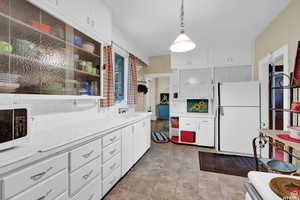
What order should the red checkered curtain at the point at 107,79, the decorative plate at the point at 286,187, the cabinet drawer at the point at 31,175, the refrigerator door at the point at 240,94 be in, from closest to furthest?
the decorative plate at the point at 286,187 < the cabinet drawer at the point at 31,175 < the red checkered curtain at the point at 107,79 < the refrigerator door at the point at 240,94

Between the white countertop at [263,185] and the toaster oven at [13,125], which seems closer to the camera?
the white countertop at [263,185]

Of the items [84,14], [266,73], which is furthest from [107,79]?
[266,73]

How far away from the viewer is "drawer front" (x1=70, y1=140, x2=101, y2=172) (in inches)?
44.9

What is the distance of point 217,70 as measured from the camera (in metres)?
3.53

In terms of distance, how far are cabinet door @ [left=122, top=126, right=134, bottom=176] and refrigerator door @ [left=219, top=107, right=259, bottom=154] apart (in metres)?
2.04

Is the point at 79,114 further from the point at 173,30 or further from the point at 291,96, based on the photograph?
the point at 291,96

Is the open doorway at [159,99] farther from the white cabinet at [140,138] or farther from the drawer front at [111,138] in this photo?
the drawer front at [111,138]

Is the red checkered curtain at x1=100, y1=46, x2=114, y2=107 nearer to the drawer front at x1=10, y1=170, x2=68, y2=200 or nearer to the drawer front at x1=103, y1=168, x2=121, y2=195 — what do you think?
the drawer front at x1=103, y1=168, x2=121, y2=195

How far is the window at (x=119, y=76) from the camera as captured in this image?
301cm

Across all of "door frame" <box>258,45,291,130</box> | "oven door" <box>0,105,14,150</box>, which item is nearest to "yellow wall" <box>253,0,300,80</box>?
"door frame" <box>258,45,291,130</box>

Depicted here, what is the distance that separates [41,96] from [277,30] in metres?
3.53

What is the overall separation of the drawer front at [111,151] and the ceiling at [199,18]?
2021 mm

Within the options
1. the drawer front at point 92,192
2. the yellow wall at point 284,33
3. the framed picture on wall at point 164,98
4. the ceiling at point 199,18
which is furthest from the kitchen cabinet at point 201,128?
the framed picture on wall at point 164,98

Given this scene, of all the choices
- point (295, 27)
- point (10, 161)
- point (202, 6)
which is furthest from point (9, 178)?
point (295, 27)
